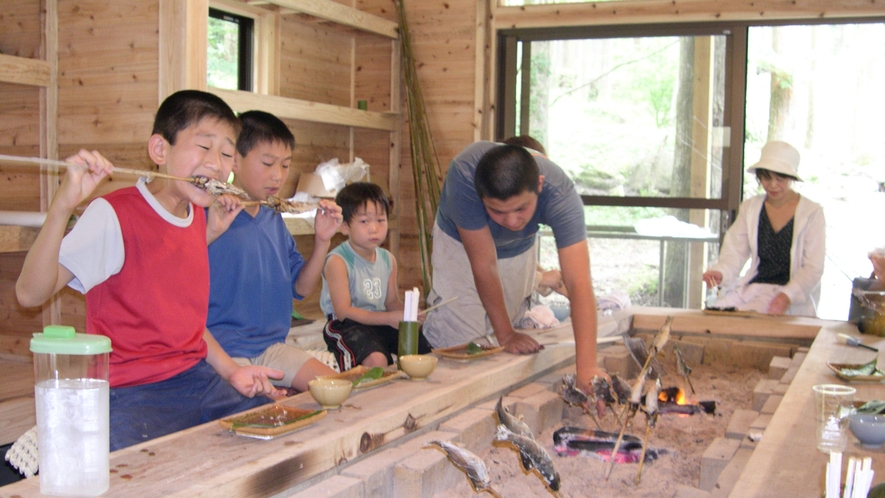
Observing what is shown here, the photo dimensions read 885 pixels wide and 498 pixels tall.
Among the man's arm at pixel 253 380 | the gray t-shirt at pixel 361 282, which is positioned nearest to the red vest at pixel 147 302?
the man's arm at pixel 253 380

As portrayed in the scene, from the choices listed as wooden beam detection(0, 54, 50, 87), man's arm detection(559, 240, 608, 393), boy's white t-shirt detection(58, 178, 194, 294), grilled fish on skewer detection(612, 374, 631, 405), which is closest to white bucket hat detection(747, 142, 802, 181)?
man's arm detection(559, 240, 608, 393)

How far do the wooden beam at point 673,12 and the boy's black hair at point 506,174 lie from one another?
3593 mm

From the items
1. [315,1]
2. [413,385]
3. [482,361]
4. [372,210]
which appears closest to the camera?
[413,385]

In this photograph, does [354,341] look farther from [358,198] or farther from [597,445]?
[597,445]

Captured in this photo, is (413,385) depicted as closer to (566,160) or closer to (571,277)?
(571,277)

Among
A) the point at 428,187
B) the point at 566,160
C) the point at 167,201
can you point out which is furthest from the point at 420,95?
the point at 167,201

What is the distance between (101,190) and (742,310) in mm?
3103

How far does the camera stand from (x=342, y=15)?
17.4 feet

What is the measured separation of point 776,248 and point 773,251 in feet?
0.07

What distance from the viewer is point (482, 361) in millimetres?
2648

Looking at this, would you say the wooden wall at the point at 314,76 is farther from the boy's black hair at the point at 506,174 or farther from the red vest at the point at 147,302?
the boy's black hair at the point at 506,174

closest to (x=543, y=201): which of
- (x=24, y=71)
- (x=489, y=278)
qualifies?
(x=489, y=278)

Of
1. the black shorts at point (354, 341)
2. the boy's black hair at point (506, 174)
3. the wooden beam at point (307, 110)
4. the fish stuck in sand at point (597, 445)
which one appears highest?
the wooden beam at point (307, 110)

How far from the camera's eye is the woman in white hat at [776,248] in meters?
4.11
